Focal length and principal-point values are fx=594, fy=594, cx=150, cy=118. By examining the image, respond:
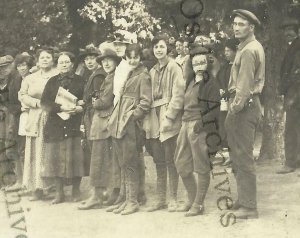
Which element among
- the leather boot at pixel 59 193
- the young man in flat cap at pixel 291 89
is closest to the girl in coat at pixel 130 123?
the leather boot at pixel 59 193

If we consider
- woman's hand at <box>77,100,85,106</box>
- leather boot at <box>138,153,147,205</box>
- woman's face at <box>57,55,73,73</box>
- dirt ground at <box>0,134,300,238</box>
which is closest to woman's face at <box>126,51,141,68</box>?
woman's hand at <box>77,100,85,106</box>

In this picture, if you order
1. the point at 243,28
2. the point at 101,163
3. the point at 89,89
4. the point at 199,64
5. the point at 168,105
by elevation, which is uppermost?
the point at 243,28

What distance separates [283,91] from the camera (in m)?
8.26

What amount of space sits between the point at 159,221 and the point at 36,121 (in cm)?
254

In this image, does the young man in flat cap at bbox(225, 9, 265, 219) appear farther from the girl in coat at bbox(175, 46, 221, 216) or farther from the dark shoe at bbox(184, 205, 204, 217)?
the dark shoe at bbox(184, 205, 204, 217)

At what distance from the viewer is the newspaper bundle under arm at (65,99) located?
7297 millimetres

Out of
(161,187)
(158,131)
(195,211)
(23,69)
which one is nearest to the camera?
(195,211)

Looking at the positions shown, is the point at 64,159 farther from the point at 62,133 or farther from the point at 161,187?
the point at 161,187

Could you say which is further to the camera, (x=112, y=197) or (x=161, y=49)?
(x=112, y=197)

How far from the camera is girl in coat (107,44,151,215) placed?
6629 millimetres

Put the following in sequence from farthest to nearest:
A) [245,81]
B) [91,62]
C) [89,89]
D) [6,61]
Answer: [6,61]
[91,62]
[89,89]
[245,81]

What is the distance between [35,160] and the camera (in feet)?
25.6

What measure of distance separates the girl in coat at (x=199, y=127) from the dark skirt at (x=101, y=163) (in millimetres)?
1069

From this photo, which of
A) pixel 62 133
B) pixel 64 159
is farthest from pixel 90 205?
pixel 62 133
